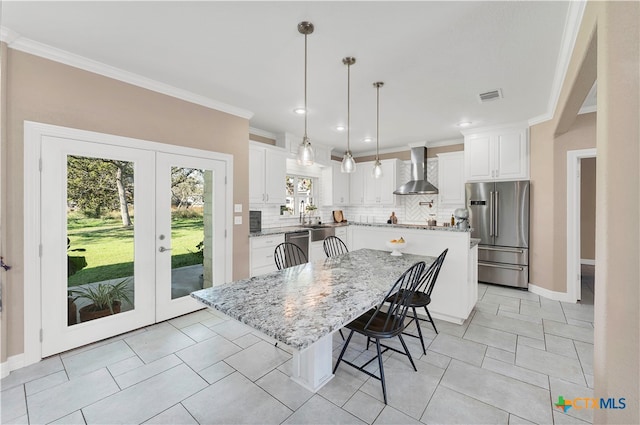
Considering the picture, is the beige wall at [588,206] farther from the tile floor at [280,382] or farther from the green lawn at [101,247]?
the green lawn at [101,247]

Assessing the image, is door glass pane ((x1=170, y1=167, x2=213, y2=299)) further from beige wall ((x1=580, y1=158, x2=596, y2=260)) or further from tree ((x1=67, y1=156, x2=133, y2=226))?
beige wall ((x1=580, y1=158, x2=596, y2=260))

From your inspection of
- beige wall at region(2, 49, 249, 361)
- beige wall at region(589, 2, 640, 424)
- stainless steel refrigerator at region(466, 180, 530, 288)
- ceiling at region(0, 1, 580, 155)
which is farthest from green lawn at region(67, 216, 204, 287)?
stainless steel refrigerator at region(466, 180, 530, 288)

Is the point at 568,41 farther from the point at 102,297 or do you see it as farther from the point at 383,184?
the point at 102,297

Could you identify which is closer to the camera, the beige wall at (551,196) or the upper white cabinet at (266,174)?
the beige wall at (551,196)

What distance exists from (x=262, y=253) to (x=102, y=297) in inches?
75.2

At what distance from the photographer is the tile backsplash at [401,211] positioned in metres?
5.14

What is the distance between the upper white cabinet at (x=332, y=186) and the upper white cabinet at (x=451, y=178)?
210cm

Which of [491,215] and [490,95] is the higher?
[490,95]

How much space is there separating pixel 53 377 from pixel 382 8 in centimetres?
368

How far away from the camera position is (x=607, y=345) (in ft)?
3.75

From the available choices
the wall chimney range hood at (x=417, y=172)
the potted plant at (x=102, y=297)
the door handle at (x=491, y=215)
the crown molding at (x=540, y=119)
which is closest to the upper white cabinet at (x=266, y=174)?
Result: the potted plant at (x=102, y=297)

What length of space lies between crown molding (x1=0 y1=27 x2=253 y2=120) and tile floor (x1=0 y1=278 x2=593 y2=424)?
8.60 ft

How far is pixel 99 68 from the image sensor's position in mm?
2568

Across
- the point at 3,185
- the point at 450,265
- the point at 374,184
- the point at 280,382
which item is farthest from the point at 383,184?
the point at 3,185
